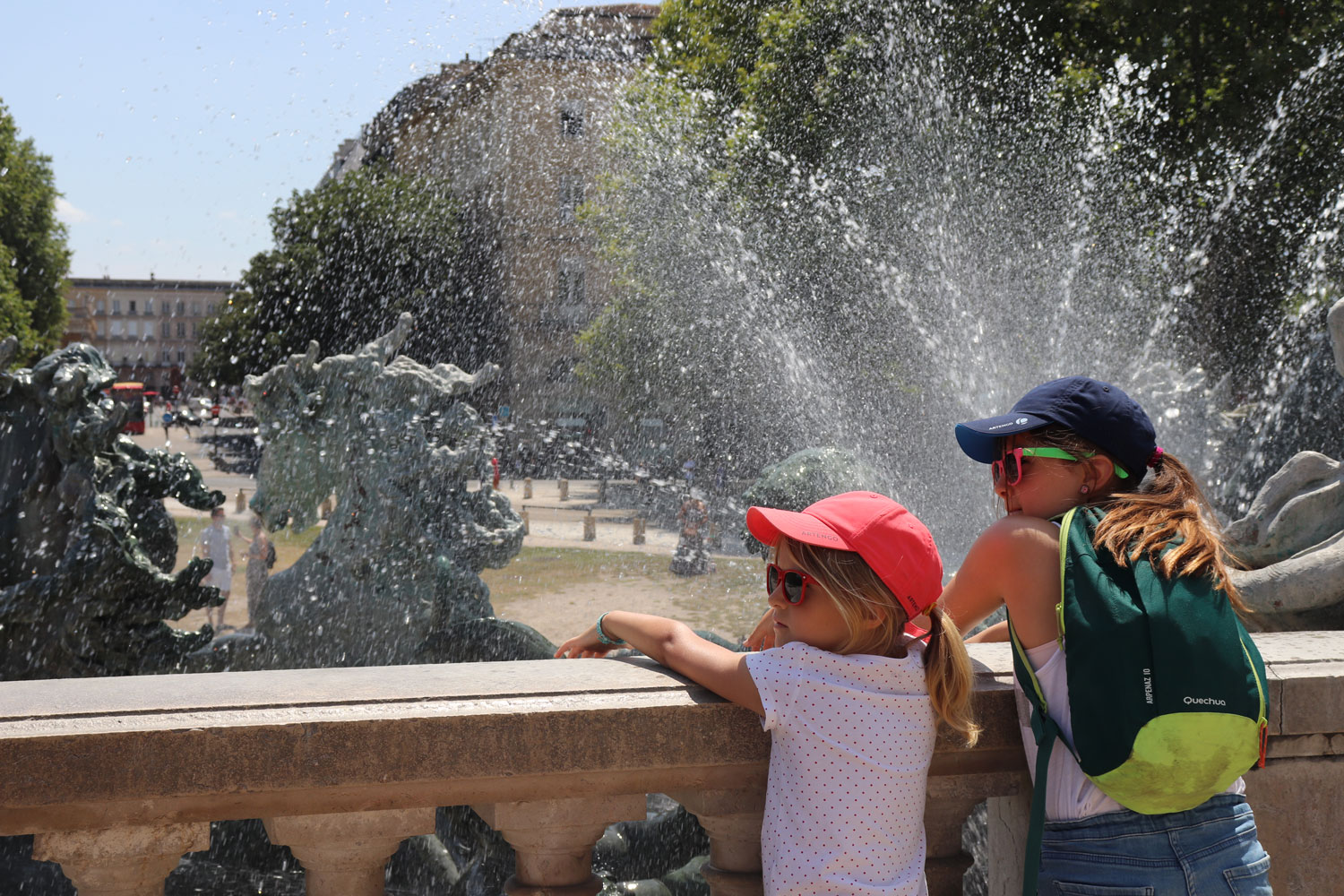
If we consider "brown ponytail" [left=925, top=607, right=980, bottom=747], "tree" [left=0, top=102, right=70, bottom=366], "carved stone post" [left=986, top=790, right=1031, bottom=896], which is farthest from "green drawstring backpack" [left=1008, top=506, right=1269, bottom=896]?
"tree" [left=0, top=102, right=70, bottom=366]

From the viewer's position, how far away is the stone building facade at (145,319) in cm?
9350

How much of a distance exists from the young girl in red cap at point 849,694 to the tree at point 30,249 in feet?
109

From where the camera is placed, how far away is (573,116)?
80.6 ft

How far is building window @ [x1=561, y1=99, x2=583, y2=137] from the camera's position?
956 inches

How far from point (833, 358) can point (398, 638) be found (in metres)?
11.1

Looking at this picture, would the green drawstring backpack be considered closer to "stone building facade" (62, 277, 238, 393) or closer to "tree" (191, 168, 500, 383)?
"tree" (191, 168, 500, 383)

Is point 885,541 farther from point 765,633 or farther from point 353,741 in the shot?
point 353,741

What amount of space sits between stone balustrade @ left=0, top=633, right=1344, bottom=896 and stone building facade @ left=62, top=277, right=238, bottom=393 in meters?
96.3

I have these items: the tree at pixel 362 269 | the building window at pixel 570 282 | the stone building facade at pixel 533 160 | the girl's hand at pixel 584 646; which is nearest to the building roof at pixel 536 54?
the stone building facade at pixel 533 160

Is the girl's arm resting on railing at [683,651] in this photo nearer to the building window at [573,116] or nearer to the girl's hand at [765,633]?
the girl's hand at [765,633]

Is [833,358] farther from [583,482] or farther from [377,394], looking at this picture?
[583,482]

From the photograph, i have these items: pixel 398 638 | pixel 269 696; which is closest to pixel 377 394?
pixel 398 638

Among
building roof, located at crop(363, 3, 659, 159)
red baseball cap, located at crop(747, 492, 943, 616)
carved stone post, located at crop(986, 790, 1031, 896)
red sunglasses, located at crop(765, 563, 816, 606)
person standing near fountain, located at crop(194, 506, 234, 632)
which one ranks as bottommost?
person standing near fountain, located at crop(194, 506, 234, 632)

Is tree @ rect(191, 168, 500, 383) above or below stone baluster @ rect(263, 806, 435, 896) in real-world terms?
above
